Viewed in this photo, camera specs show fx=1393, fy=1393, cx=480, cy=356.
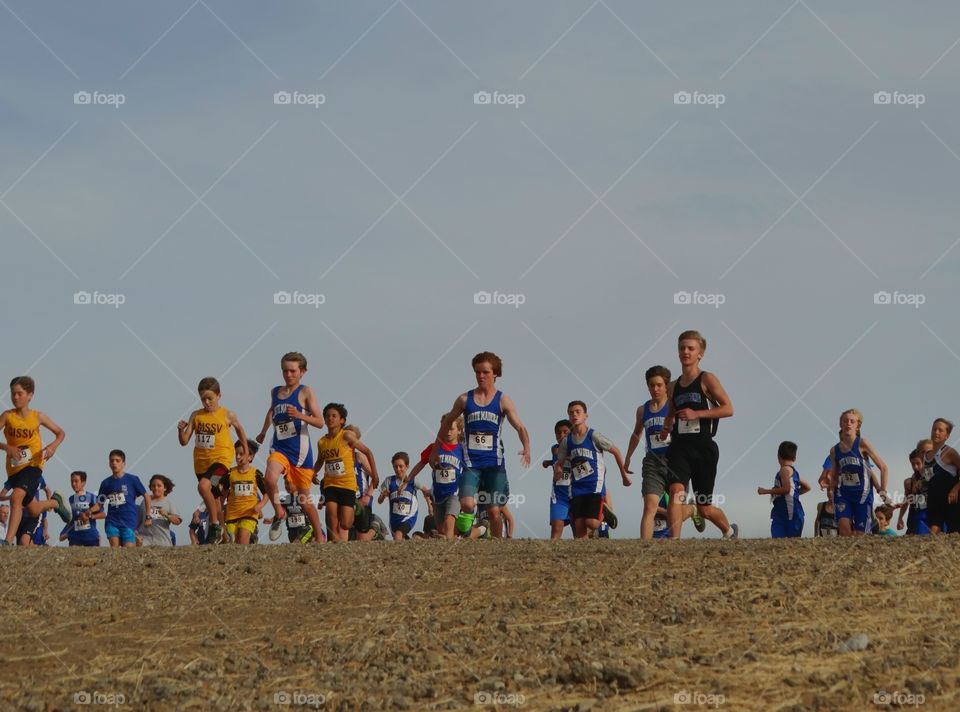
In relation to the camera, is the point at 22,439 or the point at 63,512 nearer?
the point at 22,439

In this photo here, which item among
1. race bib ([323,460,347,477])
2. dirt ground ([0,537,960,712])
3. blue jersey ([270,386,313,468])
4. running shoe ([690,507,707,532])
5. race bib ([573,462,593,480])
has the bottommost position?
dirt ground ([0,537,960,712])

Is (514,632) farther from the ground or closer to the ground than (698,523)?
closer to the ground

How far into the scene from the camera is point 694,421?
13305mm

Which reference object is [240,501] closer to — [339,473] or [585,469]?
[339,473]

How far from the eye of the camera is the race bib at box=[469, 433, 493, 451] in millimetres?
15367

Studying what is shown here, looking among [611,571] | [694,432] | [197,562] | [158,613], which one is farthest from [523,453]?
[158,613]

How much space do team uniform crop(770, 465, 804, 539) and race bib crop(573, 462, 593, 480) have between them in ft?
12.7

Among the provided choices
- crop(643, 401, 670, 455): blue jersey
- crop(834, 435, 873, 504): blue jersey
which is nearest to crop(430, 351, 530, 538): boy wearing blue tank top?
crop(643, 401, 670, 455): blue jersey

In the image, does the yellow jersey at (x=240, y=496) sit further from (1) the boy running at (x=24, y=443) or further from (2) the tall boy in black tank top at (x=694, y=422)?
(2) the tall boy in black tank top at (x=694, y=422)

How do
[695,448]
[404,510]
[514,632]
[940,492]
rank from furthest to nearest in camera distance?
[404,510] < [940,492] < [695,448] < [514,632]

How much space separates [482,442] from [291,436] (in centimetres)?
263

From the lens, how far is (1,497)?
1816cm

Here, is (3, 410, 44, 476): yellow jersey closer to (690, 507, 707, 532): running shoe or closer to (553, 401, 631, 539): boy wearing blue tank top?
(553, 401, 631, 539): boy wearing blue tank top

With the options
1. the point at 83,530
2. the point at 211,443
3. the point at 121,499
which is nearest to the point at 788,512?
the point at 211,443
